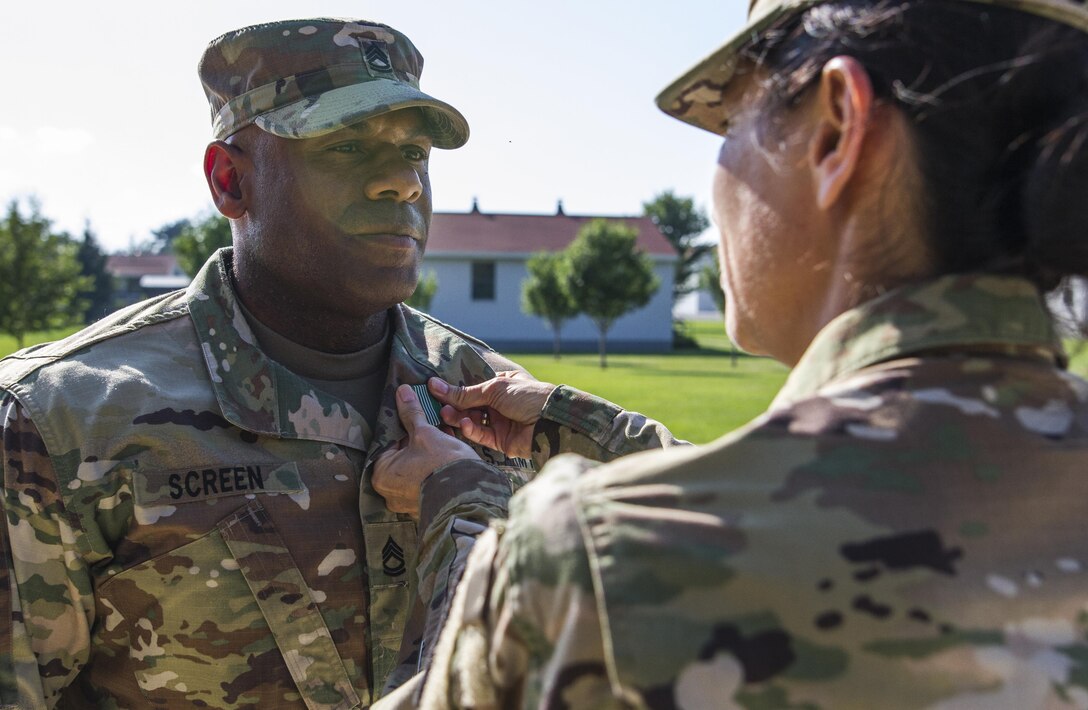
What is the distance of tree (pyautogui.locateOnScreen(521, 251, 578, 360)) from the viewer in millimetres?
41125

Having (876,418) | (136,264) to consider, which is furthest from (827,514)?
(136,264)

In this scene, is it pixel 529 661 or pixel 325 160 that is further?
pixel 325 160

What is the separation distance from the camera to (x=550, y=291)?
41312mm

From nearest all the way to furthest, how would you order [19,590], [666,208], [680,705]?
[680,705] < [19,590] < [666,208]

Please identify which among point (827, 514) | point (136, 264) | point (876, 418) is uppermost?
point (876, 418)

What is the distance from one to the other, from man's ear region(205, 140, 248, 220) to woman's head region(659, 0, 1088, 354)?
6.88ft

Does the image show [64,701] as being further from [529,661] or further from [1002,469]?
[1002,469]

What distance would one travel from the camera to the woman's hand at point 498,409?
302cm

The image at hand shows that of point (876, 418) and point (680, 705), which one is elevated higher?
point (876, 418)

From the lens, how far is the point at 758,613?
126 cm

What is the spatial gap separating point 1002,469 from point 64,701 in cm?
254

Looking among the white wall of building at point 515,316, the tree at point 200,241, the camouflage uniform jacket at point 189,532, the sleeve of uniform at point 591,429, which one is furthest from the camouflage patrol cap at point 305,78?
the white wall of building at point 515,316

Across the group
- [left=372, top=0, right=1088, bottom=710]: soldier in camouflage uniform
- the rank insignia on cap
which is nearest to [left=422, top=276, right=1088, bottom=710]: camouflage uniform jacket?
[left=372, top=0, right=1088, bottom=710]: soldier in camouflage uniform

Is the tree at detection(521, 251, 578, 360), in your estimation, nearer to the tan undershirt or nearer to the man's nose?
the tan undershirt
